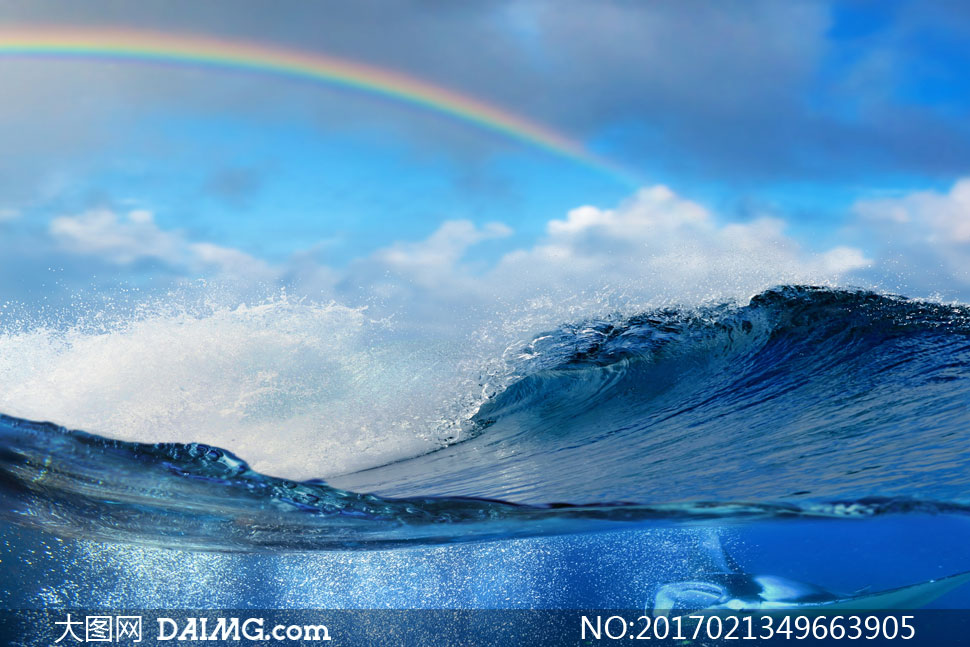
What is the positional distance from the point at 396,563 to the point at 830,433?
15.7ft

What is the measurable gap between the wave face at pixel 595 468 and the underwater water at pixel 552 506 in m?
0.03

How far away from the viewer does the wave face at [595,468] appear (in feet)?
18.1

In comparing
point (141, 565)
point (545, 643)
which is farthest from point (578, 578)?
point (141, 565)

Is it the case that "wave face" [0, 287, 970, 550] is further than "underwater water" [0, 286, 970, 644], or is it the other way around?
"underwater water" [0, 286, 970, 644]

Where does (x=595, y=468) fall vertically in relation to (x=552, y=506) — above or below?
above

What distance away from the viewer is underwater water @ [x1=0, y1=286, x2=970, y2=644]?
18.5 feet

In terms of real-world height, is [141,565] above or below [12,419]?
below

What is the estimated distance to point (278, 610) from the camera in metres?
6.06

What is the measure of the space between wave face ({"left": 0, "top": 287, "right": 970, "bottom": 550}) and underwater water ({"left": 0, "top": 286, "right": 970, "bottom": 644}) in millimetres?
26

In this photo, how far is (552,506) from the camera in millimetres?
5645

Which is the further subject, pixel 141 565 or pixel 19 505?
pixel 141 565

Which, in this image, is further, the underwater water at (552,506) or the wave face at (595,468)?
the underwater water at (552,506)

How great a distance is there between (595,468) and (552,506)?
75 cm

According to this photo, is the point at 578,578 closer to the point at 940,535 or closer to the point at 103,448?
the point at 940,535
